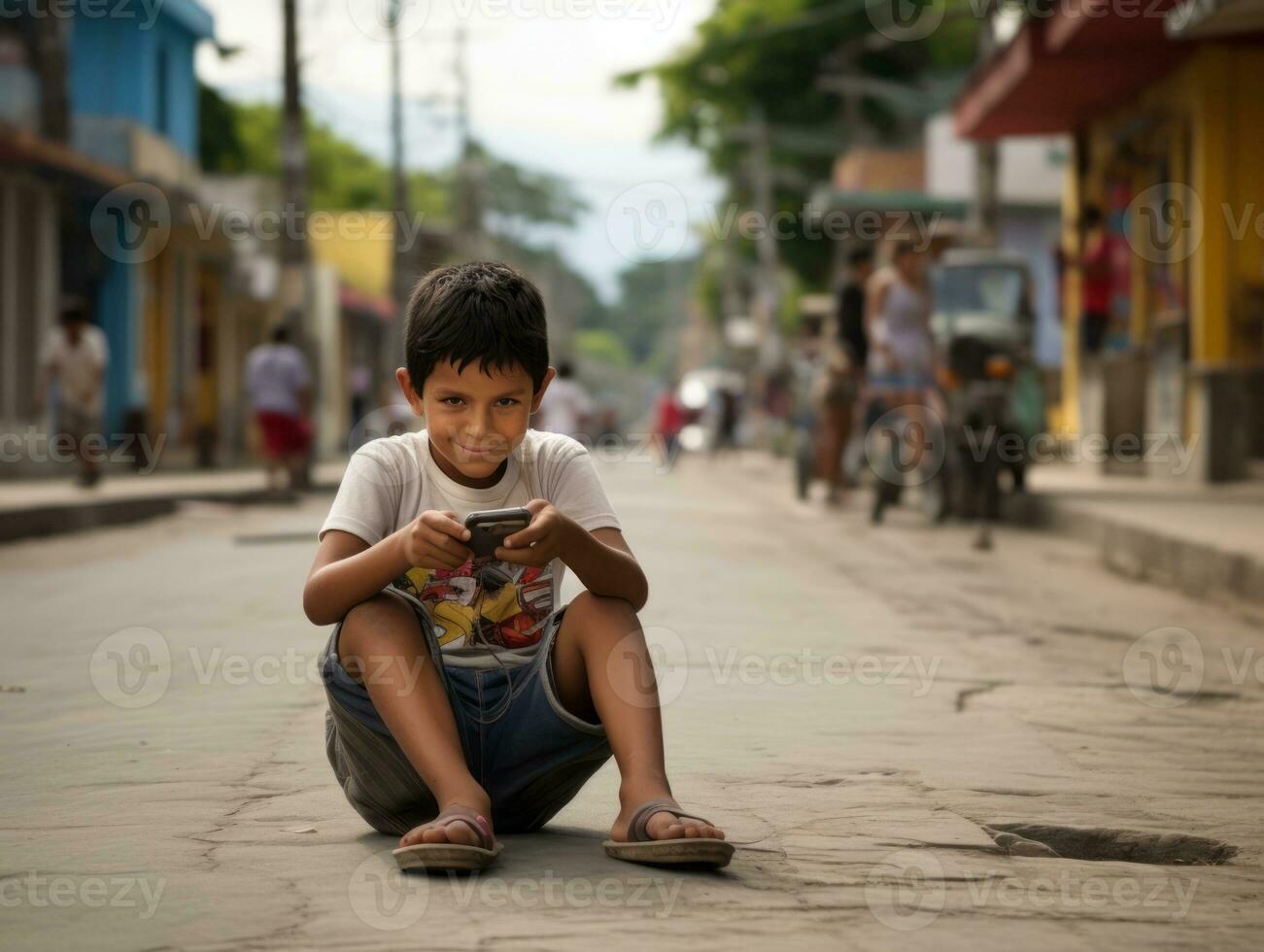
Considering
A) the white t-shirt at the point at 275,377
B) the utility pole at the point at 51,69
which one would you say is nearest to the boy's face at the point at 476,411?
the white t-shirt at the point at 275,377

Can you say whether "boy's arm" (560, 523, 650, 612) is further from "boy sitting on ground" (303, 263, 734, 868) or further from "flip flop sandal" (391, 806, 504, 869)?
"flip flop sandal" (391, 806, 504, 869)

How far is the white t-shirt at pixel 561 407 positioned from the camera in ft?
76.2

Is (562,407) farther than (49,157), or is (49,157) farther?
(562,407)

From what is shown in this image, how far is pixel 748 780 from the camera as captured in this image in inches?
188

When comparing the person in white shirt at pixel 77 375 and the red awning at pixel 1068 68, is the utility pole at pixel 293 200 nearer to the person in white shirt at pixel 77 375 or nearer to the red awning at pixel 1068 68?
the person in white shirt at pixel 77 375

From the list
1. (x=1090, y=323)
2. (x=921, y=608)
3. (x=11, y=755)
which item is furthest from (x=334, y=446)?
(x=11, y=755)

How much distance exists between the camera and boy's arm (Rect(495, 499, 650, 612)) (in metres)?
3.60

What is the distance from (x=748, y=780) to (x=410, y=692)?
1311 millimetres

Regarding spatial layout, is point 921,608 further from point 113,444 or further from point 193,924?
point 113,444

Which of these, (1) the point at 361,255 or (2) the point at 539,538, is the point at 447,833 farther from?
(1) the point at 361,255

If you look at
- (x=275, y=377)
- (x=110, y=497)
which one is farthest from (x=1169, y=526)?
(x=275, y=377)

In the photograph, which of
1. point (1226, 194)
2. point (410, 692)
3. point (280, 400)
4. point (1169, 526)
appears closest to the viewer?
point (410, 692)

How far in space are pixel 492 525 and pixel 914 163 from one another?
137 feet

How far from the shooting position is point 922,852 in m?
3.94
